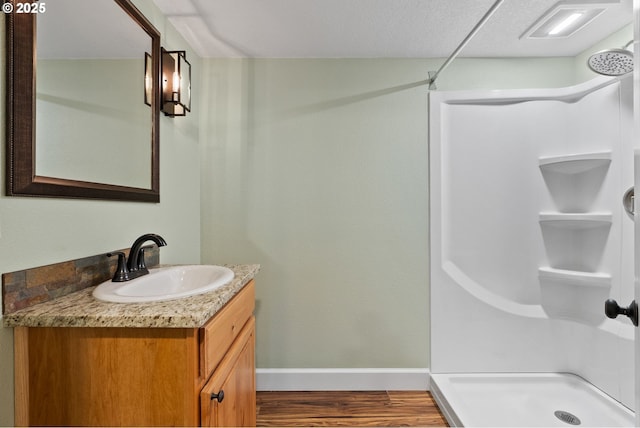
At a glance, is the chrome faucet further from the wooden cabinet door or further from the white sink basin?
the wooden cabinet door

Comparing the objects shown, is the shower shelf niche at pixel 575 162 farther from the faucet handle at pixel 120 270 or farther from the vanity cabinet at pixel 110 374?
the faucet handle at pixel 120 270

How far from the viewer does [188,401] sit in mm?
867

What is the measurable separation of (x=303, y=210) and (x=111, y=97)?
123 cm

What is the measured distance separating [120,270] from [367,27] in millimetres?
1743

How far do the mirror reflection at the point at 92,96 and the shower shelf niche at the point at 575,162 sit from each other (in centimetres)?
238

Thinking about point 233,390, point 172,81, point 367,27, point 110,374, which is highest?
point 367,27

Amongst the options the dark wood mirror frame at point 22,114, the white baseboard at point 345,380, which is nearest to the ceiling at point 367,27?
the dark wood mirror frame at point 22,114

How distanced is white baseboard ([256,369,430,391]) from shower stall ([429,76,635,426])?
0.44 feet

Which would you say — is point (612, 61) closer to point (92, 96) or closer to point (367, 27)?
point (367, 27)

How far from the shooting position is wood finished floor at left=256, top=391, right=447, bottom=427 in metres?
1.82

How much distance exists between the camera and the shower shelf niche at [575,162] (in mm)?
1859

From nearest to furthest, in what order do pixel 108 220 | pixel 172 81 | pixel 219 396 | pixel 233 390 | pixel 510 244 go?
pixel 219 396 → pixel 233 390 → pixel 108 220 → pixel 172 81 → pixel 510 244

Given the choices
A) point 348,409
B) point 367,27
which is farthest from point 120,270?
point 367,27

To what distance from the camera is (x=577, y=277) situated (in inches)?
77.0
